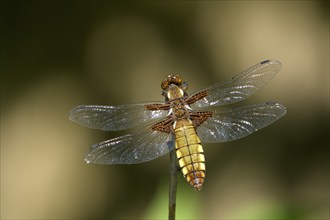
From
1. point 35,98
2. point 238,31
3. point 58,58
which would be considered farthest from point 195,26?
point 35,98

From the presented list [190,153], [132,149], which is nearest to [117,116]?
[132,149]

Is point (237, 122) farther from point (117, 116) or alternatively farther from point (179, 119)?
point (117, 116)

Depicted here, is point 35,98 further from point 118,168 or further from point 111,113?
point 111,113

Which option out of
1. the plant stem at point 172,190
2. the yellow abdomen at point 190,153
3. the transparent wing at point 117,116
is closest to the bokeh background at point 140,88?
the transparent wing at point 117,116

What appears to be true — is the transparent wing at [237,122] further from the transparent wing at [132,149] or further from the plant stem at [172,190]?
the plant stem at [172,190]

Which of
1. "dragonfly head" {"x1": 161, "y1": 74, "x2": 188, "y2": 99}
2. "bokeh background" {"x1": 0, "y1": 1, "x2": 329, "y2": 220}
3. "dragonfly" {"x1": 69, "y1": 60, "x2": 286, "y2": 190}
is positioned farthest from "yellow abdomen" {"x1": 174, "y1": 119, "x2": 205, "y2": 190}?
"bokeh background" {"x1": 0, "y1": 1, "x2": 329, "y2": 220}

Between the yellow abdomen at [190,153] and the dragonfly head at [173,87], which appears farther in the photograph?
the dragonfly head at [173,87]

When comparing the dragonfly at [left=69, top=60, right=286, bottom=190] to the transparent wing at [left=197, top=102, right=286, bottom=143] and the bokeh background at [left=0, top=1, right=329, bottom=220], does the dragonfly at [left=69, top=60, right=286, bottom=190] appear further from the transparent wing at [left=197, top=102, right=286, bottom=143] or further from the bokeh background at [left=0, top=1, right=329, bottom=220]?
the bokeh background at [left=0, top=1, right=329, bottom=220]
